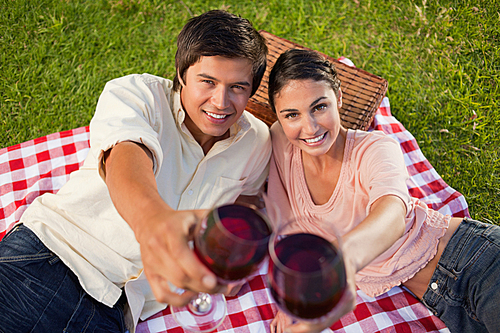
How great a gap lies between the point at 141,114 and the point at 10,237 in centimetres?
105

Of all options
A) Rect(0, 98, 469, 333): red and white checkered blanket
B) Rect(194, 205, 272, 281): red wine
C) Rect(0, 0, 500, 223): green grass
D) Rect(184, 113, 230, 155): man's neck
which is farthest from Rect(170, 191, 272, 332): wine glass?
Rect(0, 0, 500, 223): green grass

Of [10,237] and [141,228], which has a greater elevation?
[141,228]

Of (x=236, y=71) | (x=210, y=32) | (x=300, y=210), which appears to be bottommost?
(x=300, y=210)

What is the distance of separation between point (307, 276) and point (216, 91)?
119 centimetres

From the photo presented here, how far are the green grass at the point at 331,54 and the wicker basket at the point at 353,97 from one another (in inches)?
29.0

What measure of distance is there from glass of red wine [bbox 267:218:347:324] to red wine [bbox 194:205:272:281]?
5 centimetres

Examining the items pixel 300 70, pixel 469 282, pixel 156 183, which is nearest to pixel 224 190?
pixel 156 183

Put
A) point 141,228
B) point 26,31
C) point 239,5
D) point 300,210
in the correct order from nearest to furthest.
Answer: point 141,228, point 300,210, point 26,31, point 239,5

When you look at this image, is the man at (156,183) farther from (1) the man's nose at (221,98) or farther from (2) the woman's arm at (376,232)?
(2) the woman's arm at (376,232)

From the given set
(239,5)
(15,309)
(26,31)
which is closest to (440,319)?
(15,309)

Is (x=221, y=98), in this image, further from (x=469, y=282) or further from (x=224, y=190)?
(x=469, y=282)

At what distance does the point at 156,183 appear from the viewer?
1.73 metres

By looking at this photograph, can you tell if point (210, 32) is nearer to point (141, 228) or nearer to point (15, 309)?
point (141, 228)

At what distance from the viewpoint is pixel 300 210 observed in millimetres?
2299
